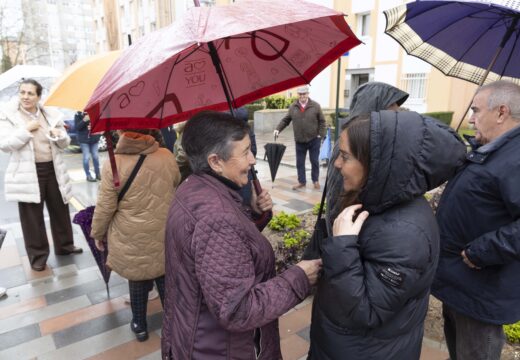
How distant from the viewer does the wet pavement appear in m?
2.81

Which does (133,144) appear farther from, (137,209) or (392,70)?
(392,70)

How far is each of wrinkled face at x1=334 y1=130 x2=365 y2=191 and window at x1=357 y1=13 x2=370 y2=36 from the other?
18450mm

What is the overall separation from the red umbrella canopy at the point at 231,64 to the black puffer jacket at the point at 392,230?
2.02 feet

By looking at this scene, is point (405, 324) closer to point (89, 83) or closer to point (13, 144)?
point (89, 83)

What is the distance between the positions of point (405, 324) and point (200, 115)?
1.15 meters

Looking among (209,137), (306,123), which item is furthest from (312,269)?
(306,123)

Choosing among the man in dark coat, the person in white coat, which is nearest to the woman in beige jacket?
the person in white coat

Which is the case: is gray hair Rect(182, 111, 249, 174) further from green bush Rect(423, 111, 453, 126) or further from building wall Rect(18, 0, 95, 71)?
building wall Rect(18, 0, 95, 71)

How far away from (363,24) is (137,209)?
721 inches

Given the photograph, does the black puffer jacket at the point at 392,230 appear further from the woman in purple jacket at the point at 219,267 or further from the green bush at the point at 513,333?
the green bush at the point at 513,333

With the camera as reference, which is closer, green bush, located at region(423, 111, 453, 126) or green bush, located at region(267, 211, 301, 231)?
green bush, located at region(267, 211, 301, 231)

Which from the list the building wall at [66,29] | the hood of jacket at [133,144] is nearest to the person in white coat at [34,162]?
the hood of jacket at [133,144]

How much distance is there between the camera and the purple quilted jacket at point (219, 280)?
1227 mm

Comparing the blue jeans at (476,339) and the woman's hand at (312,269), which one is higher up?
the woman's hand at (312,269)
